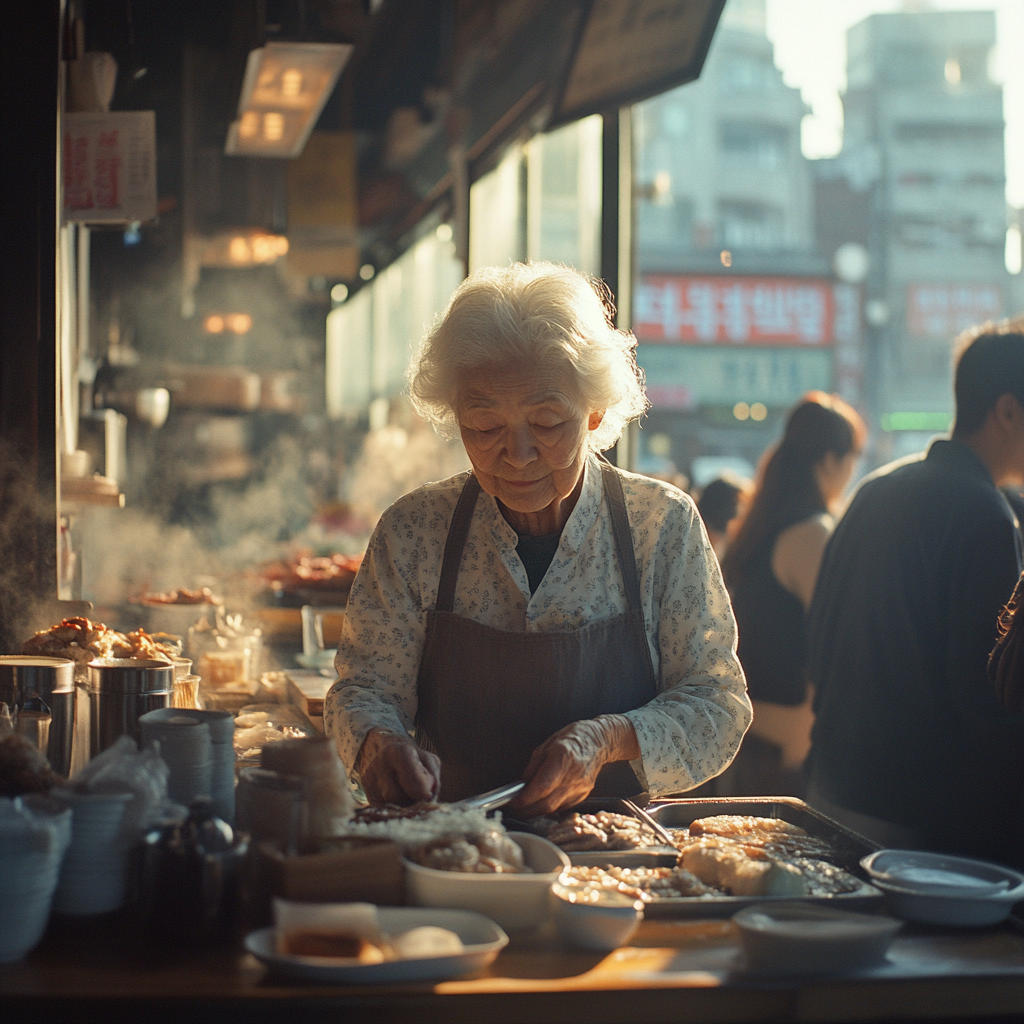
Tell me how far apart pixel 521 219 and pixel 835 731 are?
4617mm

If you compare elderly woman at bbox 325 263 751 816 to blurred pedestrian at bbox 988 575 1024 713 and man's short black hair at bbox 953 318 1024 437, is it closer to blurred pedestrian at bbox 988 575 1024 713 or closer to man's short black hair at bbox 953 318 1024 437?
blurred pedestrian at bbox 988 575 1024 713

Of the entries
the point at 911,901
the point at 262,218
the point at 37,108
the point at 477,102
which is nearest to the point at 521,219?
the point at 477,102

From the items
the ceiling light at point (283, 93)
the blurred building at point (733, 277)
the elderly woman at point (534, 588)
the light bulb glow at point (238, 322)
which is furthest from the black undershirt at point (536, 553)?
the blurred building at point (733, 277)

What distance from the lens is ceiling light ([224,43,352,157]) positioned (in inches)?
172

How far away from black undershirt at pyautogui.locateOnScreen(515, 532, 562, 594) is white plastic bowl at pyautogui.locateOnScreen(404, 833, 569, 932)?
0.94 metres

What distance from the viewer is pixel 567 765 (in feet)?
6.39

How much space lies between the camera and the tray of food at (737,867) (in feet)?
5.30

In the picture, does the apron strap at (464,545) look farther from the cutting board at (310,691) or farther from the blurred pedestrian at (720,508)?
the blurred pedestrian at (720,508)

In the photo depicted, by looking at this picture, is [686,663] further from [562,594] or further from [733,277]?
[733,277]

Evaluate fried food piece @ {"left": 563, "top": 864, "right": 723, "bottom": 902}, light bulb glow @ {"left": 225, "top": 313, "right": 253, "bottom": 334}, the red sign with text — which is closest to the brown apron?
fried food piece @ {"left": 563, "top": 864, "right": 723, "bottom": 902}

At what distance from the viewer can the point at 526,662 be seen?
226 centimetres

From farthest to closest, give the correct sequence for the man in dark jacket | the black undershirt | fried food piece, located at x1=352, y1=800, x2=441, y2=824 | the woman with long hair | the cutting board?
the woman with long hair → the cutting board → the man in dark jacket → the black undershirt → fried food piece, located at x1=352, y1=800, x2=441, y2=824

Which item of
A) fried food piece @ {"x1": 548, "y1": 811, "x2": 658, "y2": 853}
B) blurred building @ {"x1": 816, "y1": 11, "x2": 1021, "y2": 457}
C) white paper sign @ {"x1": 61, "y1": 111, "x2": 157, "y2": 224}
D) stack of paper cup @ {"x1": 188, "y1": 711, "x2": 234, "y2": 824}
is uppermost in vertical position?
blurred building @ {"x1": 816, "y1": 11, "x2": 1021, "y2": 457}

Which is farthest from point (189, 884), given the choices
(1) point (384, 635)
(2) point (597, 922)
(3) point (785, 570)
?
(3) point (785, 570)
